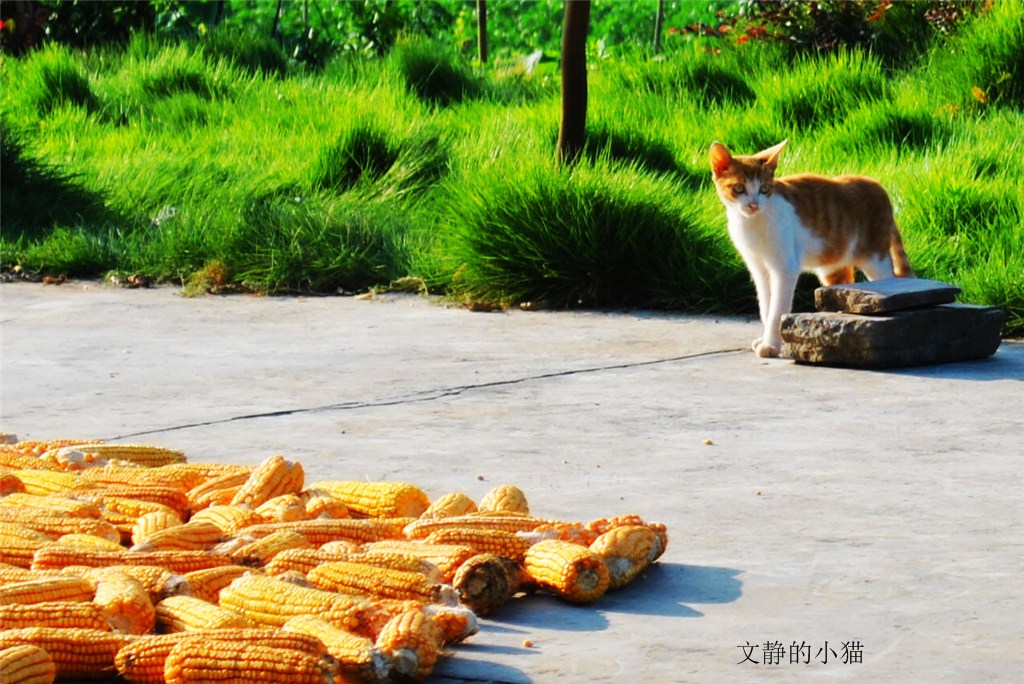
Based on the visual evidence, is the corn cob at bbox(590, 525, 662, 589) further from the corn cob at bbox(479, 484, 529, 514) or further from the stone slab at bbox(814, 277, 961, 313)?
the stone slab at bbox(814, 277, 961, 313)

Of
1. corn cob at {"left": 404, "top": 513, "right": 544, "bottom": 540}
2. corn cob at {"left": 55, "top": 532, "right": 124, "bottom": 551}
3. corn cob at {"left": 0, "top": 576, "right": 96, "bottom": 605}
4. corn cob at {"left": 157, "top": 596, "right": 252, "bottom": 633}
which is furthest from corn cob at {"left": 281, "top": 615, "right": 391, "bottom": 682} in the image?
corn cob at {"left": 55, "top": 532, "right": 124, "bottom": 551}

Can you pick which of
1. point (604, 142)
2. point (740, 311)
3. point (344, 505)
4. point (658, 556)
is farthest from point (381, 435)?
point (604, 142)

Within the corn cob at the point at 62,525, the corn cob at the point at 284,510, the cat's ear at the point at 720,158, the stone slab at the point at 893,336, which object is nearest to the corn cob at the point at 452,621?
the corn cob at the point at 284,510

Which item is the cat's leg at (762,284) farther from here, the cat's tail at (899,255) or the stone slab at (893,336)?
the cat's tail at (899,255)

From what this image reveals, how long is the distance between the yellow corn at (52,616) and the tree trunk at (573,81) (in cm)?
577

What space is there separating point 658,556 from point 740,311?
4055 mm

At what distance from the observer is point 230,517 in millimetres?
3789

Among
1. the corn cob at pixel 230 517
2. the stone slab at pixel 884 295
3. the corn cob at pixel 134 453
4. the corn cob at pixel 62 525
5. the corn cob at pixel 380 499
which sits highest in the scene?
the stone slab at pixel 884 295

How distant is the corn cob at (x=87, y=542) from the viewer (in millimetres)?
3510

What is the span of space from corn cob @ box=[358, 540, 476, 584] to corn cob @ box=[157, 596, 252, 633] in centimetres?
43

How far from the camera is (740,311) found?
24.4 ft

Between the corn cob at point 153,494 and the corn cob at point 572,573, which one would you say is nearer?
the corn cob at point 572,573

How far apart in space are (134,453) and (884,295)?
123 inches

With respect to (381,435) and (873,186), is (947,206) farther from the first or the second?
(381,435)
